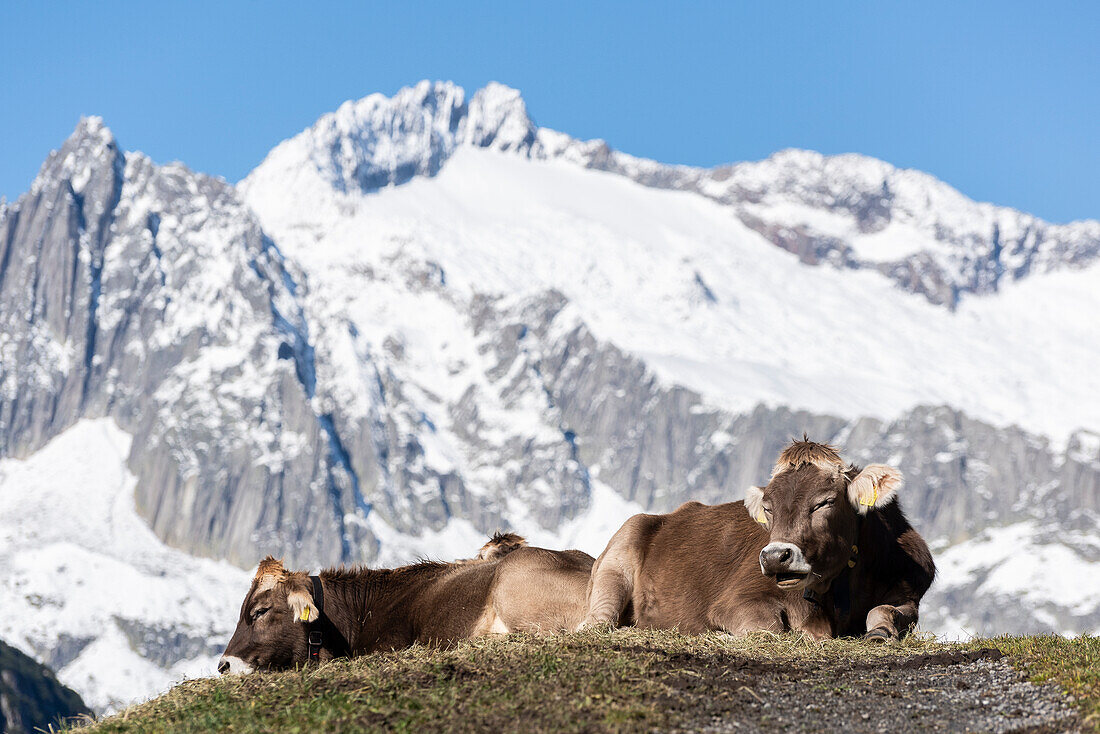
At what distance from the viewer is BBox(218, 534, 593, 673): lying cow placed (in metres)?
18.3

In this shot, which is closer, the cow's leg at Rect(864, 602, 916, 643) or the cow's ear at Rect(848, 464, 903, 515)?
the cow's leg at Rect(864, 602, 916, 643)

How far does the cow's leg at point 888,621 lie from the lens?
656 inches

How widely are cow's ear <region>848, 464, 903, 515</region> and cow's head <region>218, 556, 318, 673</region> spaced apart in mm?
7876

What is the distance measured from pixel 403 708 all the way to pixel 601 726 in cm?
208

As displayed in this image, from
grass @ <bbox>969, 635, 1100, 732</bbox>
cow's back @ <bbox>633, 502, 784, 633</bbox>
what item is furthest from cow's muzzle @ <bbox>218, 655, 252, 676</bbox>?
grass @ <bbox>969, 635, 1100, 732</bbox>

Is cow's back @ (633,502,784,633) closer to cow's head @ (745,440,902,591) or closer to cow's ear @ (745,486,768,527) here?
cow's head @ (745,440,902,591)

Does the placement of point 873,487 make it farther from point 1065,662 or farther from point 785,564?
point 1065,662

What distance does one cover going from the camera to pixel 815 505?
55.0 ft

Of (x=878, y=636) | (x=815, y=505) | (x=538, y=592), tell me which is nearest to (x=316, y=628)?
(x=538, y=592)

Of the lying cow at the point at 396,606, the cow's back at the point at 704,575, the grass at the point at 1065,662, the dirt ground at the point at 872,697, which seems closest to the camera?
the dirt ground at the point at 872,697

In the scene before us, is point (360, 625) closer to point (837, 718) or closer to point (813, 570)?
point (813, 570)

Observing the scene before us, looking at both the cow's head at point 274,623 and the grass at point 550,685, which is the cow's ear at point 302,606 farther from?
the grass at point 550,685

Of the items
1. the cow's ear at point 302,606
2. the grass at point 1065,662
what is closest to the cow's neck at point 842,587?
the grass at point 1065,662

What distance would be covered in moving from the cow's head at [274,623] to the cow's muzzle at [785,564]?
673 centimetres
